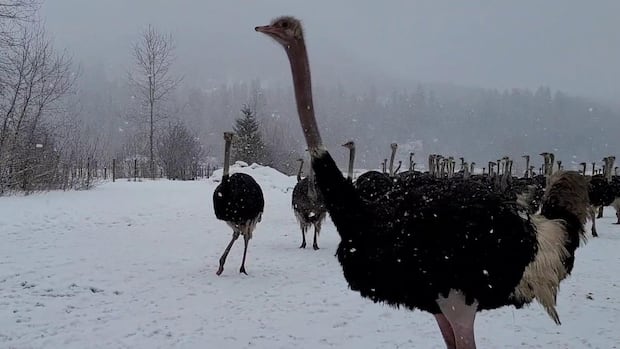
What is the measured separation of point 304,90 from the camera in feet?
9.24

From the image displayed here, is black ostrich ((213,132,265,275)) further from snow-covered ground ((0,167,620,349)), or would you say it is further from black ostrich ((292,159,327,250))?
black ostrich ((292,159,327,250))

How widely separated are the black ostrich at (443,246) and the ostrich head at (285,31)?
12 millimetres

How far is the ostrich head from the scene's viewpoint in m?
2.83

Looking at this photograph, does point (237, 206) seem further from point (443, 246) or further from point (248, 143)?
point (248, 143)

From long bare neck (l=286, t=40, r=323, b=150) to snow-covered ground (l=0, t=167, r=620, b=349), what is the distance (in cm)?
166

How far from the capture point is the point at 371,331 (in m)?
3.97

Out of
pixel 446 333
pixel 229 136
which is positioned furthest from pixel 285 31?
pixel 229 136

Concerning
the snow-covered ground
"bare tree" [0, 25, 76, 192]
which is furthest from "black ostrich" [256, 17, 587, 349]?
"bare tree" [0, 25, 76, 192]

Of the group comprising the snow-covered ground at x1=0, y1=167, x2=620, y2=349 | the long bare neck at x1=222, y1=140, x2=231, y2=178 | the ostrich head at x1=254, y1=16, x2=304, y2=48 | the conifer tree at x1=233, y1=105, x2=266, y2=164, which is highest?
the conifer tree at x1=233, y1=105, x2=266, y2=164

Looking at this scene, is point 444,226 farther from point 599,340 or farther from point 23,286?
point 23,286

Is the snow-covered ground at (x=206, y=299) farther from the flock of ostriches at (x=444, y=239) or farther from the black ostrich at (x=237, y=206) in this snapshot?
the flock of ostriches at (x=444, y=239)

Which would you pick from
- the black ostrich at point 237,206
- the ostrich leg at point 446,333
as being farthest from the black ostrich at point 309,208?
the ostrich leg at point 446,333

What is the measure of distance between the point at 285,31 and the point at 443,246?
1393mm

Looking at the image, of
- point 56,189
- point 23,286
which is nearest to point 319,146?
point 23,286
